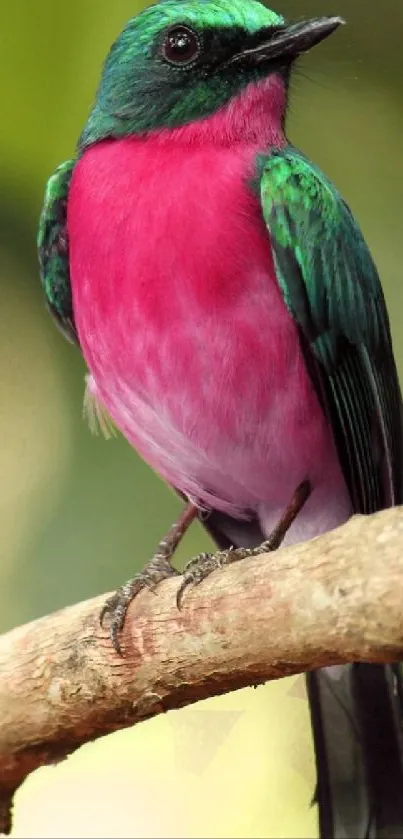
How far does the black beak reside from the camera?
71.6 inches

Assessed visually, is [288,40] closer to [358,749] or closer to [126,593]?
[126,593]

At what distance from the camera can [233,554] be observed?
1.80 metres

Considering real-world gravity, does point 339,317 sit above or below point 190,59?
below

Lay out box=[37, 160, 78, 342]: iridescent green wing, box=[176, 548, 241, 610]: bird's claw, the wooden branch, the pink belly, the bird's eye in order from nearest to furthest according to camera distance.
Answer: the wooden branch, box=[176, 548, 241, 610]: bird's claw, the pink belly, the bird's eye, box=[37, 160, 78, 342]: iridescent green wing

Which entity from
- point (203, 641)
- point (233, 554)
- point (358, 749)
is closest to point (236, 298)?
point (233, 554)

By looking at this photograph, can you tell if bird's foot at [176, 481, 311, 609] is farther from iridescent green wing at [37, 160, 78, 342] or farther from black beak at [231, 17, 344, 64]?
black beak at [231, 17, 344, 64]

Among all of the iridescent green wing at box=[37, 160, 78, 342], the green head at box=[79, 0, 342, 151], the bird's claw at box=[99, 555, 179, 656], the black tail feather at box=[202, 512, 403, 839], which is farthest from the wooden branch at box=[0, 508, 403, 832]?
the green head at box=[79, 0, 342, 151]

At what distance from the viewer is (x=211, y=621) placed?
58.6 inches

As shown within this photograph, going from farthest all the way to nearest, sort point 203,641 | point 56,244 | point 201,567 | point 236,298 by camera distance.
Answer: point 56,244, point 236,298, point 201,567, point 203,641

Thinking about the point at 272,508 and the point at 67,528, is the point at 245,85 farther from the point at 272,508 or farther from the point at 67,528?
the point at 67,528

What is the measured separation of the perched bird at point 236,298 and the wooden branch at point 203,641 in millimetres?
133

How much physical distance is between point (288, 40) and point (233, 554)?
0.80 m

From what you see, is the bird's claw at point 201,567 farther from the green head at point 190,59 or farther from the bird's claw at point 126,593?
the green head at point 190,59

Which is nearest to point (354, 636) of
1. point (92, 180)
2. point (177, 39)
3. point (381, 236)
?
point (92, 180)
